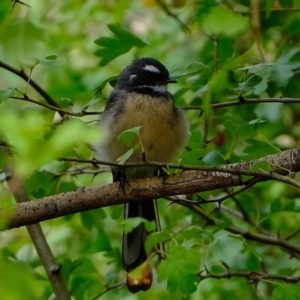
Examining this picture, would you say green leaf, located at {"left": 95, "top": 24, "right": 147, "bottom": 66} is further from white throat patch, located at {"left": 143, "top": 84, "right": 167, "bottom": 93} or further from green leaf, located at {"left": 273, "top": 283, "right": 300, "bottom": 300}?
green leaf, located at {"left": 273, "top": 283, "right": 300, "bottom": 300}

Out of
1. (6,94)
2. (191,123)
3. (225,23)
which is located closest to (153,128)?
(191,123)

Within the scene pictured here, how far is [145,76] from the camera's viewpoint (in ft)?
12.3

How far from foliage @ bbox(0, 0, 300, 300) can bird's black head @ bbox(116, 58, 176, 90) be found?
0.44 feet

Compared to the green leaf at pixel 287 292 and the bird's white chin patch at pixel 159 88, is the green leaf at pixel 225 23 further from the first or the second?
the bird's white chin patch at pixel 159 88

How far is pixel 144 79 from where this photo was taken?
377 cm

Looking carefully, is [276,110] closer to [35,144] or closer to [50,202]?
[50,202]

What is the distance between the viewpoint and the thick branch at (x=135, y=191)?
8.51 ft

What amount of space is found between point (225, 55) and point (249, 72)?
0.87 metres

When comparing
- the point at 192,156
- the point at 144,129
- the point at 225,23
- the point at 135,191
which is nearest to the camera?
the point at 225,23

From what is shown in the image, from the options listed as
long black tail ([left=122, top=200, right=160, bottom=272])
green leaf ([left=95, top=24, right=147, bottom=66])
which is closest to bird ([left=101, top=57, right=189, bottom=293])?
long black tail ([left=122, top=200, right=160, bottom=272])

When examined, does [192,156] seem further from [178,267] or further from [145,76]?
[145,76]

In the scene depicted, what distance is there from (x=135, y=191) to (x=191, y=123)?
79 centimetres

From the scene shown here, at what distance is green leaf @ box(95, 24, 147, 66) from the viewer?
3053 mm

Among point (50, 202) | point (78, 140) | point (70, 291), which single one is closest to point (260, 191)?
point (70, 291)
